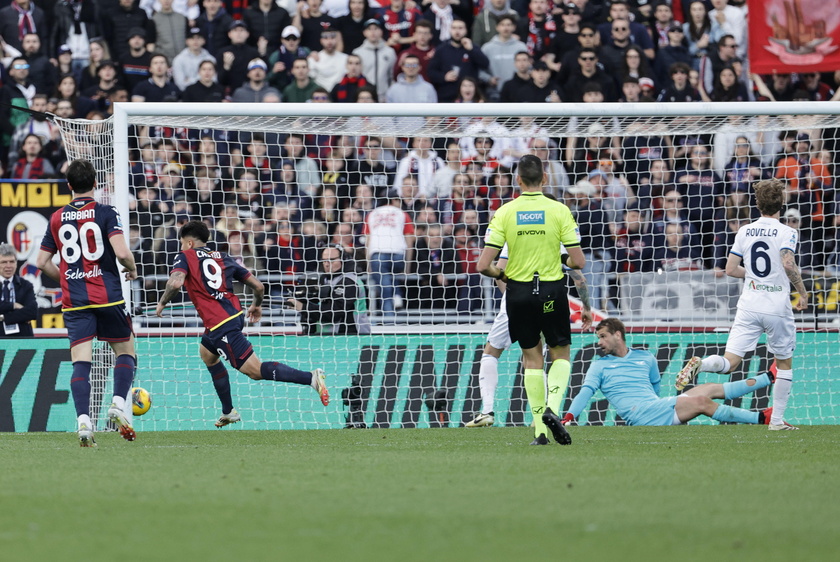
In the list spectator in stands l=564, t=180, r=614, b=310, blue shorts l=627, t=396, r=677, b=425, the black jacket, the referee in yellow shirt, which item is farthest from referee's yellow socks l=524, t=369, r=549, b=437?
the black jacket

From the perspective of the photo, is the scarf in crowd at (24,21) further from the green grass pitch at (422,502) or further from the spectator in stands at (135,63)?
the green grass pitch at (422,502)

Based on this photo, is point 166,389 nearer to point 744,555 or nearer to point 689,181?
point 689,181

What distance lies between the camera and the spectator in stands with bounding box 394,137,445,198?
14819 millimetres

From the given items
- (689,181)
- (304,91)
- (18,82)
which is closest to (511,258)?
(689,181)

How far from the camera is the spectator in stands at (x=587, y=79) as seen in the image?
55.3ft

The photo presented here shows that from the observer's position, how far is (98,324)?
30.9 feet

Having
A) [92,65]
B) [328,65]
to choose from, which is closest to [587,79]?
[328,65]

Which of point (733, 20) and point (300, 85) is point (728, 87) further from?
point (300, 85)

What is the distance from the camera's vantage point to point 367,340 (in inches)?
500

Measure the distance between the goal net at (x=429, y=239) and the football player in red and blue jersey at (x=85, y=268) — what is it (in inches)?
73.7

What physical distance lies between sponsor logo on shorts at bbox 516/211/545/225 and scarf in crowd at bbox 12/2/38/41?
11449mm

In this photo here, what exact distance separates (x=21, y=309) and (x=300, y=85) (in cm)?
585

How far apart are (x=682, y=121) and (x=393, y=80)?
5799 mm

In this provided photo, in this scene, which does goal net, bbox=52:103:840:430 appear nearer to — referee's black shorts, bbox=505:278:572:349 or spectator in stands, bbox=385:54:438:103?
spectator in stands, bbox=385:54:438:103
